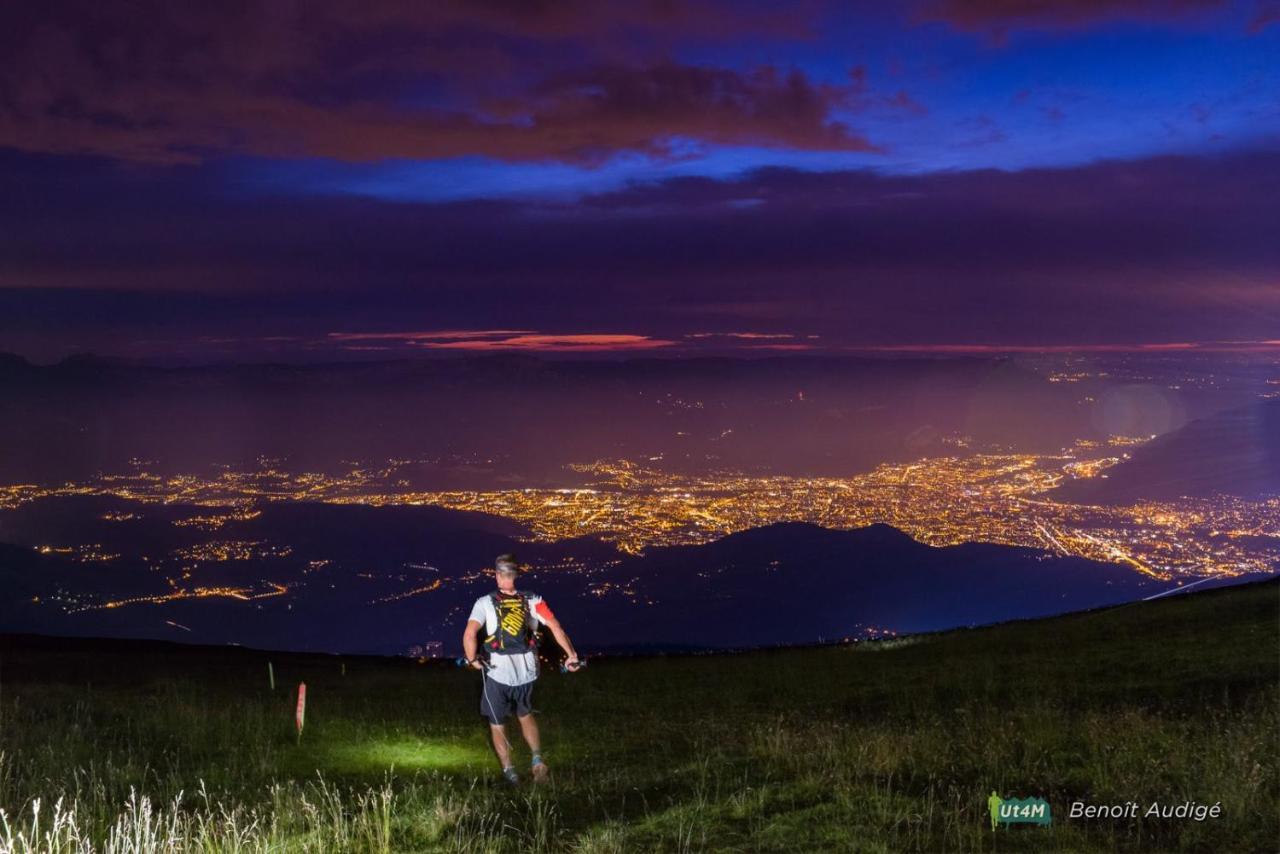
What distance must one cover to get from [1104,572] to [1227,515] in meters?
24.2

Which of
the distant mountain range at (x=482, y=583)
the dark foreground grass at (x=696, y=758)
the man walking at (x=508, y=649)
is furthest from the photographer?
the distant mountain range at (x=482, y=583)

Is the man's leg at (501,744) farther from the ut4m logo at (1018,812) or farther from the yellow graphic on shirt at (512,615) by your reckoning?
the ut4m logo at (1018,812)

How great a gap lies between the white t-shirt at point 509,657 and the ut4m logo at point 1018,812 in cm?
507

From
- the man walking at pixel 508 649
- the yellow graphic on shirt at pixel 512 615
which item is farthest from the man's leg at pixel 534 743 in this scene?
the yellow graphic on shirt at pixel 512 615

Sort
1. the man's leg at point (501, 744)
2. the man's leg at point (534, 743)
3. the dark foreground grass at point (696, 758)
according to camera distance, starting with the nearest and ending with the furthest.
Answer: the dark foreground grass at point (696, 758) → the man's leg at point (534, 743) → the man's leg at point (501, 744)

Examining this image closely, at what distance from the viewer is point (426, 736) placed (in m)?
17.0

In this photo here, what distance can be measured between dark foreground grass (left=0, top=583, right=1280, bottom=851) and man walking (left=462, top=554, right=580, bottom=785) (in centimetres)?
68

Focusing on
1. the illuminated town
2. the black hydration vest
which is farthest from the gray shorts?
the illuminated town

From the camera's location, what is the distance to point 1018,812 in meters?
9.44

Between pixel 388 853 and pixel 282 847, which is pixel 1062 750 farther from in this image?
pixel 282 847

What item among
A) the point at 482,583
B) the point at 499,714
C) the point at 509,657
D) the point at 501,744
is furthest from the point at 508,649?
the point at 482,583

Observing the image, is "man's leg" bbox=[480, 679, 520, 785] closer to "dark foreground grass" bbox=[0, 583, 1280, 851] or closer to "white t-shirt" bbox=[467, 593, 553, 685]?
"white t-shirt" bbox=[467, 593, 553, 685]

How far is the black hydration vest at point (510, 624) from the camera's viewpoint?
12055mm

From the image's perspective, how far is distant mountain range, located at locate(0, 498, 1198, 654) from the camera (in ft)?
431
